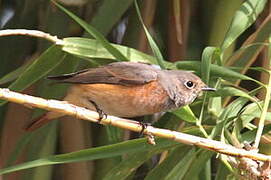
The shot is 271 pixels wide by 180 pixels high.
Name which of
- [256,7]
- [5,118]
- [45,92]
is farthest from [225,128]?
[5,118]

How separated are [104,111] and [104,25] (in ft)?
0.75

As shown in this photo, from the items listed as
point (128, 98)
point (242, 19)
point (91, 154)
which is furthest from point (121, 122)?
point (242, 19)

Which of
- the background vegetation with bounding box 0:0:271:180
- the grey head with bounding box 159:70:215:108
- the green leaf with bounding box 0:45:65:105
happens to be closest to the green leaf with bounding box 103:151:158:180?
Result: the background vegetation with bounding box 0:0:271:180

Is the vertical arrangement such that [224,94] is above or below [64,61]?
below

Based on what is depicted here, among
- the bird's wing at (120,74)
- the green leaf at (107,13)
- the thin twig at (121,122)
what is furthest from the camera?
the green leaf at (107,13)

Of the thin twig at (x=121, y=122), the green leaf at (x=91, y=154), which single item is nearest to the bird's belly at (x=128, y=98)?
the green leaf at (x=91, y=154)

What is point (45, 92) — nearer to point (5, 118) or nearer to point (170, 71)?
point (5, 118)

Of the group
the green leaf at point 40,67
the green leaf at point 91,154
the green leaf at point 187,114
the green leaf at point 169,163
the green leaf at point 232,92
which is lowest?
the green leaf at point 169,163

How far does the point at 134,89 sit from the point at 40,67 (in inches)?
7.4

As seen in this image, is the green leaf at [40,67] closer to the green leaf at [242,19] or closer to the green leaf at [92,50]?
the green leaf at [92,50]

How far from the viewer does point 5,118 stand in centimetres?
169

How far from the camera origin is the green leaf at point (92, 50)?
1380 millimetres

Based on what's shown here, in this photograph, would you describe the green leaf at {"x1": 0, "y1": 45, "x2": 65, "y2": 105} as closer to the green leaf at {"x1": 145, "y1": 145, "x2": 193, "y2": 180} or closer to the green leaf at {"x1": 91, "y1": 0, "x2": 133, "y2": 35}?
the green leaf at {"x1": 91, "y1": 0, "x2": 133, "y2": 35}

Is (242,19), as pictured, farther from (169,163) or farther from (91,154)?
(91,154)
